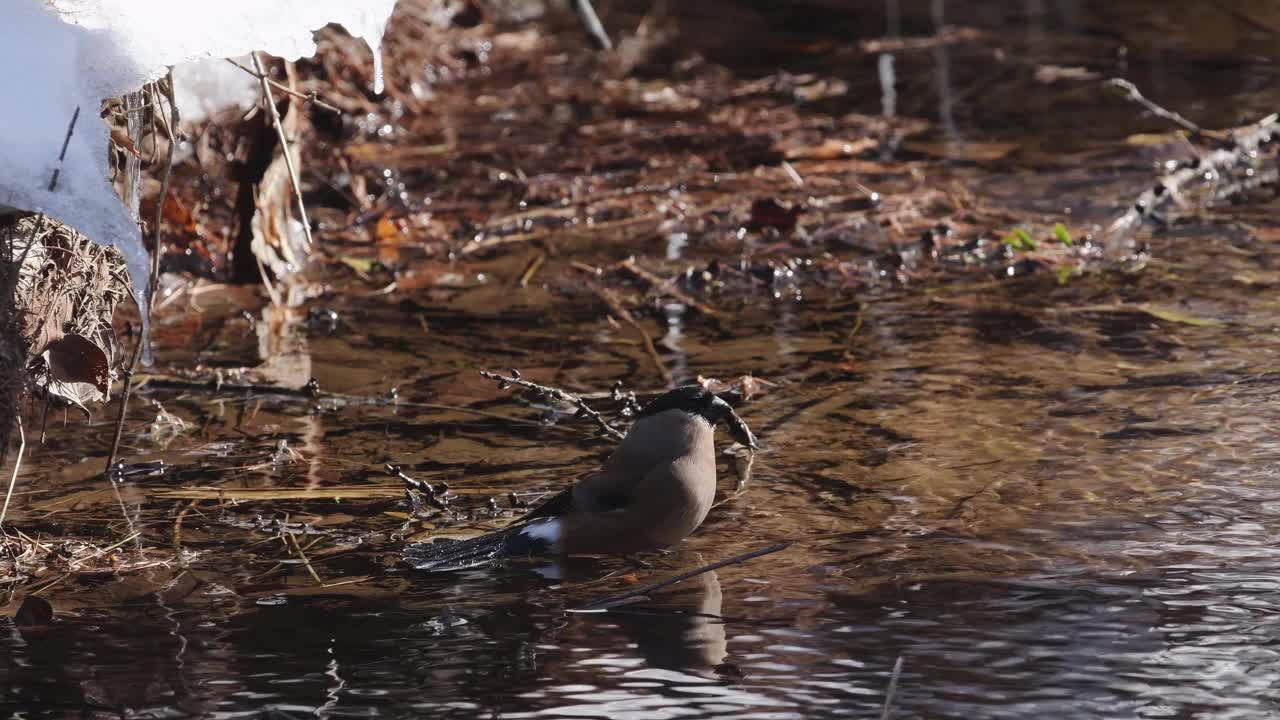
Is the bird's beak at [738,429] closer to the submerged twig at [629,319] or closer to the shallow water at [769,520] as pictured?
the shallow water at [769,520]

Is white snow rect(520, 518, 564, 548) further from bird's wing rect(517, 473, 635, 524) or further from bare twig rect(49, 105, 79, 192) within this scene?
bare twig rect(49, 105, 79, 192)

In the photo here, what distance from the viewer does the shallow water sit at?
281 centimetres

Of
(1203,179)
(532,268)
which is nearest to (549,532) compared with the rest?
(532,268)

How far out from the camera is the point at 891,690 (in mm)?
2555

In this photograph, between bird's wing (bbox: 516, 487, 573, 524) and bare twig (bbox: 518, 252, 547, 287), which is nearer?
bird's wing (bbox: 516, 487, 573, 524)

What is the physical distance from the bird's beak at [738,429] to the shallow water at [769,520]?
0.21 ft

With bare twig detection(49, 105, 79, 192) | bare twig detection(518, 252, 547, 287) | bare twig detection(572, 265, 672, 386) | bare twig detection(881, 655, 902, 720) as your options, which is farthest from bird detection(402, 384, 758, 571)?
bare twig detection(518, 252, 547, 287)

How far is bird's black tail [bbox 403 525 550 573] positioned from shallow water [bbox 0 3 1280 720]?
0.03 meters

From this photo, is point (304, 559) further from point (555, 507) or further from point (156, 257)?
point (156, 257)

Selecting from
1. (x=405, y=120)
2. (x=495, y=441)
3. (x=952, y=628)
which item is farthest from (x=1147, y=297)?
(x=405, y=120)

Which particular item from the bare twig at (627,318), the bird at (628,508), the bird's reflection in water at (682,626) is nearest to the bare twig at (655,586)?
the bird's reflection in water at (682,626)

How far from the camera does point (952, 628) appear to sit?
2967mm

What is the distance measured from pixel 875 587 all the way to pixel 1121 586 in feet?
1.43

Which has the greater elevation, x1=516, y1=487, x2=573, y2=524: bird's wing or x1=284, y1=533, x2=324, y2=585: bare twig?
x1=516, y1=487, x2=573, y2=524: bird's wing
